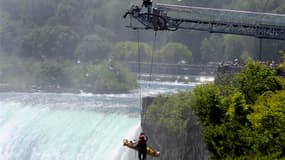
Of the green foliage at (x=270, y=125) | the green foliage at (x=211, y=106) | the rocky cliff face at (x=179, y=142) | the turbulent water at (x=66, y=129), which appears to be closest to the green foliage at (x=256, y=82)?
the green foliage at (x=211, y=106)

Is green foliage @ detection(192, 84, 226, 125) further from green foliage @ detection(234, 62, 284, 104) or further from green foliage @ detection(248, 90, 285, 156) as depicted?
green foliage @ detection(248, 90, 285, 156)

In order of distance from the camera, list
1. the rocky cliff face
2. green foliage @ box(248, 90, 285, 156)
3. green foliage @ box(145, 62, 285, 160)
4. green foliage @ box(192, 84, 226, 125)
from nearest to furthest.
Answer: green foliage @ box(248, 90, 285, 156), green foliage @ box(145, 62, 285, 160), green foliage @ box(192, 84, 226, 125), the rocky cliff face

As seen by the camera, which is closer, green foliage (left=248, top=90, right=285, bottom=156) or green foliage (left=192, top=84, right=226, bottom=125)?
green foliage (left=248, top=90, right=285, bottom=156)

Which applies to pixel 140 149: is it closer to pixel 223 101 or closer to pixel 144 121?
pixel 223 101

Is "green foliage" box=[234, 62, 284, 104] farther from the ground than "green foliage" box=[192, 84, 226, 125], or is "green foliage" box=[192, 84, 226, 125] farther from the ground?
"green foliage" box=[234, 62, 284, 104]

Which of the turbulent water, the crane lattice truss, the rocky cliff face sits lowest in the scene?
the turbulent water

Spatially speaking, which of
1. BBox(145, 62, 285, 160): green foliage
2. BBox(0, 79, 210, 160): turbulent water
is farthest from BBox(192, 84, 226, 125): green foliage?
BBox(0, 79, 210, 160): turbulent water

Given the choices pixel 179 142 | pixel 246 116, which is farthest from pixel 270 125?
pixel 179 142
